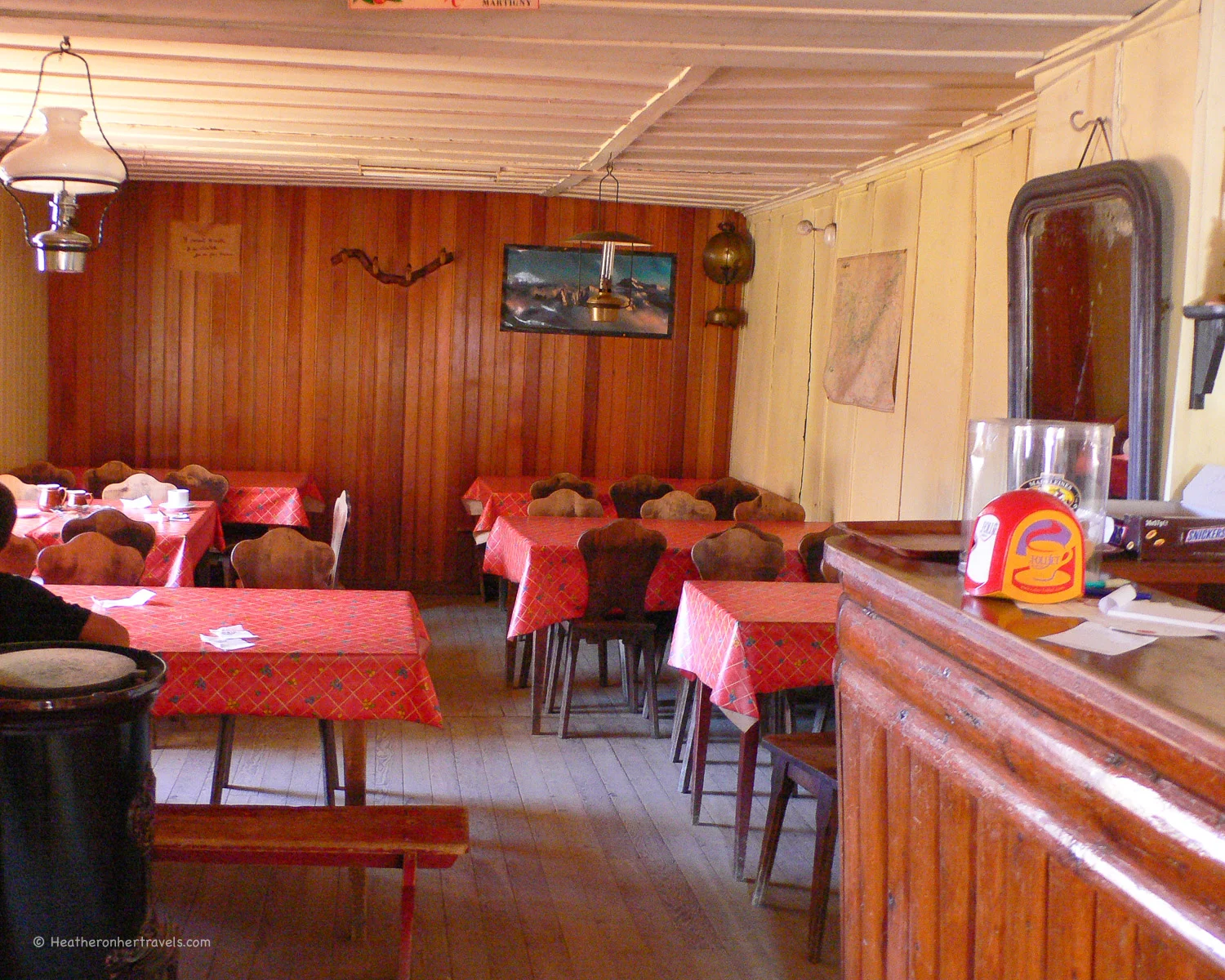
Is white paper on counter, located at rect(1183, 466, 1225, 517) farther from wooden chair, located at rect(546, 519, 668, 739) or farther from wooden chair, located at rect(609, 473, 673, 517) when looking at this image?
wooden chair, located at rect(609, 473, 673, 517)

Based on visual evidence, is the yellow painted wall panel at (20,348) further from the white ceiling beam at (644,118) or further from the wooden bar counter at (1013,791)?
the wooden bar counter at (1013,791)

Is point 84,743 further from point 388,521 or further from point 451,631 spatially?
point 388,521

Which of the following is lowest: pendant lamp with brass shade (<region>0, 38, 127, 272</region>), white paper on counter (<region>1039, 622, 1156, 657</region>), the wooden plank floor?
the wooden plank floor

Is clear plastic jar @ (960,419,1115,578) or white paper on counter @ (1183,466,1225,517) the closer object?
clear plastic jar @ (960,419,1115,578)

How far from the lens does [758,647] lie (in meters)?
3.77

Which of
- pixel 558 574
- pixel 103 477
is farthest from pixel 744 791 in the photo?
pixel 103 477

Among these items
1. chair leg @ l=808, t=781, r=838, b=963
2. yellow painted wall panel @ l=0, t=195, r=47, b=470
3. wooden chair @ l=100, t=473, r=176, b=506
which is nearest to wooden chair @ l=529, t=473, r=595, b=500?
wooden chair @ l=100, t=473, r=176, b=506

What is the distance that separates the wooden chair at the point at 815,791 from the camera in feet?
10.8

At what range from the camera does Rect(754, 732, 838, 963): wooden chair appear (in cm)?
328

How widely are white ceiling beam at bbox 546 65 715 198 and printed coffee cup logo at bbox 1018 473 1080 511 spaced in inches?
104

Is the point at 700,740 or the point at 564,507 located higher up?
the point at 564,507

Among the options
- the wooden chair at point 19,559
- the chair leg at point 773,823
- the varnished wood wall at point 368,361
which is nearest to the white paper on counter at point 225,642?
the wooden chair at point 19,559

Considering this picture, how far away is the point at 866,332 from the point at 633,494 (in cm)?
181

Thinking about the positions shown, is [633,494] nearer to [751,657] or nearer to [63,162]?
[751,657]
